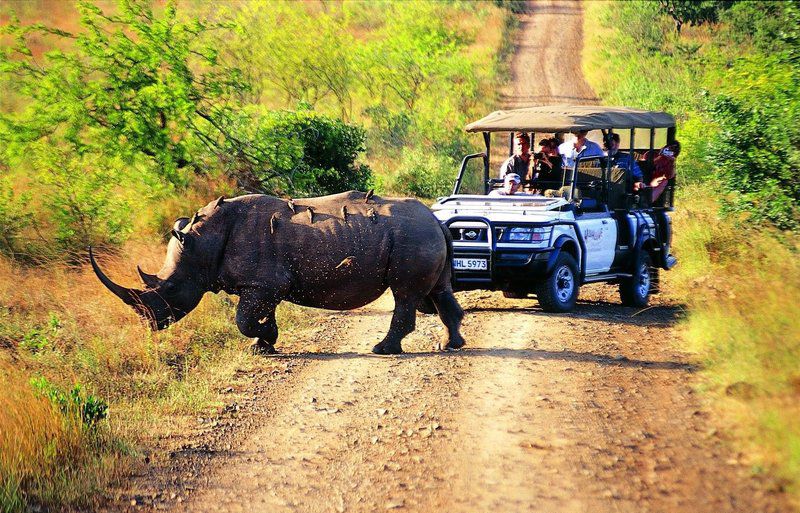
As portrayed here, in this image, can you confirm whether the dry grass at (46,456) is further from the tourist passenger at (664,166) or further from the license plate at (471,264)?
the tourist passenger at (664,166)

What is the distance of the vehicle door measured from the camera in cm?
1248

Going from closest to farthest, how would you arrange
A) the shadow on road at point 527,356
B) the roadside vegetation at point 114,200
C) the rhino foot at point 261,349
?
the roadside vegetation at point 114,200
the shadow on road at point 527,356
the rhino foot at point 261,349

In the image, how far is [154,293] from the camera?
376 inches

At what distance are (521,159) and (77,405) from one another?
8.13 m

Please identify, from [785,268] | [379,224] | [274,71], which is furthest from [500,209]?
[274,71]

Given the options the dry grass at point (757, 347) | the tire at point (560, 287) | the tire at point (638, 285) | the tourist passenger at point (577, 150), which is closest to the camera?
the dry grass at point (757, 347)

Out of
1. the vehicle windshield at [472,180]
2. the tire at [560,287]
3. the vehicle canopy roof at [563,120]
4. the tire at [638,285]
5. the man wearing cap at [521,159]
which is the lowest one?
the vehicle windshield at [472,180]

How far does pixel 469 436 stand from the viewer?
265 inches

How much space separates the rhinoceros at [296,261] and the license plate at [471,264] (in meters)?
1.78

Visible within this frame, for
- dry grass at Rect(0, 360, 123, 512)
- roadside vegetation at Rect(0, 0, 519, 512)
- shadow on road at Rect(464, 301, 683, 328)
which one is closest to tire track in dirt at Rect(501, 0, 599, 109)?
roadside vegetation at Rect(0, 0, 519, 512)

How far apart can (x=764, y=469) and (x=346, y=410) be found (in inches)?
128

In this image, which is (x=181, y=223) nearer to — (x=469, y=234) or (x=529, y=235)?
(x=469, y=234)

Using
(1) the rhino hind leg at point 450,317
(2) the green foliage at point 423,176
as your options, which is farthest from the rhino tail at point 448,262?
(2) the green foliage at point 423,176

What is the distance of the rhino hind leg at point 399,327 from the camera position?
9648 mm
